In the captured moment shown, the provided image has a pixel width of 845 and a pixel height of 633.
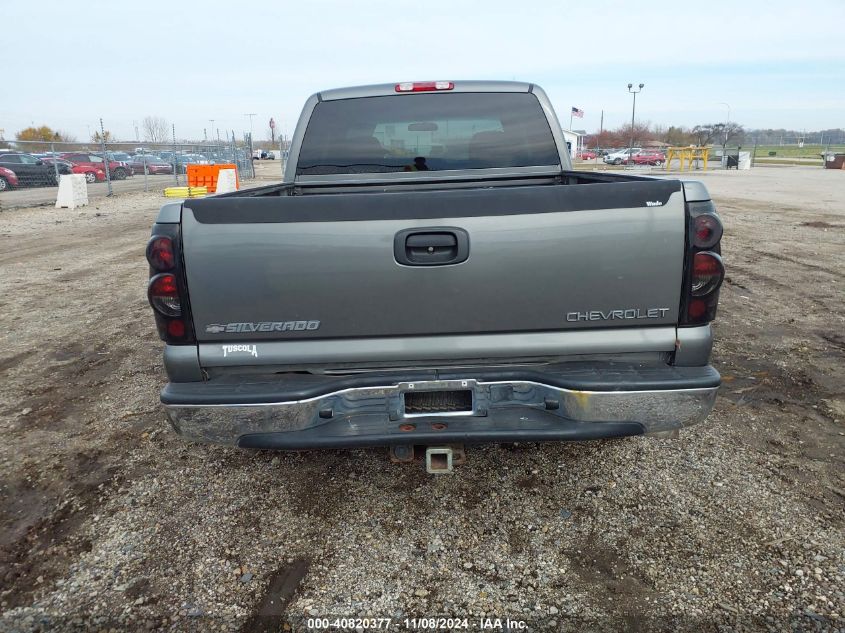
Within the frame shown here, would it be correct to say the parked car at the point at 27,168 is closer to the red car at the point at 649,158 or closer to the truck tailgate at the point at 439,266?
the truck tailgate at the point at 439,266

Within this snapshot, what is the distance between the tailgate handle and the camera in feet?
7.97

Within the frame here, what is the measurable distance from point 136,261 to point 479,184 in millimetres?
7687

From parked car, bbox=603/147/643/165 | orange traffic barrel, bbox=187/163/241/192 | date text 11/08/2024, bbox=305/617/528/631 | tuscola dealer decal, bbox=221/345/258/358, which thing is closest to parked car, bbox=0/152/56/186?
orange traffic barrel, bbox=187/163/241/192

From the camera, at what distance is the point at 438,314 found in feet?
8.25

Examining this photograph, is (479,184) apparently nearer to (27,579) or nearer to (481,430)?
(481,430)

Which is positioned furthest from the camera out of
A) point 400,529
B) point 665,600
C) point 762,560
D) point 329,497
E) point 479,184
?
point 479,184

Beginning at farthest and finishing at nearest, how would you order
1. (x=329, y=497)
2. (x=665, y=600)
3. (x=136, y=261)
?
1. (x=136, y=261)
2. (x=329, y=497)
3. (x=665, y=600)

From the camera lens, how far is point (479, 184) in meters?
4.14

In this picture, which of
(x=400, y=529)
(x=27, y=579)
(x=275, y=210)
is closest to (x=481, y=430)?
(x=400, y=529)

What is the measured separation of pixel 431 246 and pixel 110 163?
112ft

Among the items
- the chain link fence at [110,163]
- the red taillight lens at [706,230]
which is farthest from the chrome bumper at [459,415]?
the chain link fence at [110,163]

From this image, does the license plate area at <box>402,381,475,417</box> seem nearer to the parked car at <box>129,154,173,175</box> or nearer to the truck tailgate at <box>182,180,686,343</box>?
the truck tailgate at <box>182,180,686,343</box>

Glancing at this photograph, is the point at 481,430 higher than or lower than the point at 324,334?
lower

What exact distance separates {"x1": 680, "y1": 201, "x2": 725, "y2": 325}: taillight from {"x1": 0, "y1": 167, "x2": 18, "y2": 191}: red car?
2720cm
